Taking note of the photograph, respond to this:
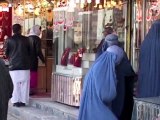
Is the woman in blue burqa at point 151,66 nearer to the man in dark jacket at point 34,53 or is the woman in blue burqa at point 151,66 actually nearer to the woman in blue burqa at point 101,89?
the woman in blue burqa at point 101,89

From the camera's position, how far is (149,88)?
7789 millimetres

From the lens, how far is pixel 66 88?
1085cm

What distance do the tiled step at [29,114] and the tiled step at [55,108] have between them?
11cm

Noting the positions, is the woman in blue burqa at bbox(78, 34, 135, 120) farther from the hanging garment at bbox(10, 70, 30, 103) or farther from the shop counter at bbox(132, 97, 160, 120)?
the hanging garment at bbox(10, 70, 30, 103)

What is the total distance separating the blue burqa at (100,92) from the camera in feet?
21.4

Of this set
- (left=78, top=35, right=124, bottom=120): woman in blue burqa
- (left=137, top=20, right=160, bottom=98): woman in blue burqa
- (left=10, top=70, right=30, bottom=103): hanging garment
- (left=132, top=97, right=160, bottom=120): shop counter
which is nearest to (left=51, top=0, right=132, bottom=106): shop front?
(left=10, top=70, right=30, bottom=103): hanging garment

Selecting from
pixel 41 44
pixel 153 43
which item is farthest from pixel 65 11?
pixel 153 43

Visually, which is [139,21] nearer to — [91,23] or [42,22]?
[91,23]

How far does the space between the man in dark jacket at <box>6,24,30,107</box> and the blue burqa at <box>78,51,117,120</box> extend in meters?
4.90

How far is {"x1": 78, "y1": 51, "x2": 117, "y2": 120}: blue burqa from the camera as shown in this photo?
6.54m

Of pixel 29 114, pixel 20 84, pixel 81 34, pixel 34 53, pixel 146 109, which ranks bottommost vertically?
pixel 29 114

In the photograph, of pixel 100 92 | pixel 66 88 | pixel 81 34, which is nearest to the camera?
pixel 100 92

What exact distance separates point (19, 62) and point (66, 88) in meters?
1.34

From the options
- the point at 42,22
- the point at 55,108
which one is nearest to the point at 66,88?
the point at 55,108
